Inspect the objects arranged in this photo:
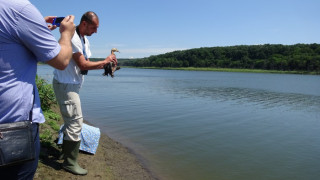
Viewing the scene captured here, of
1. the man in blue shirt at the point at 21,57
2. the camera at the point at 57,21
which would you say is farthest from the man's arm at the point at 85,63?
the man in blue shirt at the point at 21,57

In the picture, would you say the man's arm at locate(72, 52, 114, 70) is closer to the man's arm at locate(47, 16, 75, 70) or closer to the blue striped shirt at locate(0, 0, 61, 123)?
the man's arm at locate(47, 16, 75, 70)

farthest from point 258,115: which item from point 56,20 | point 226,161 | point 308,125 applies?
point 56,20

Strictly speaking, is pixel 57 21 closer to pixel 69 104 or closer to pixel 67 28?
pixel 67 28

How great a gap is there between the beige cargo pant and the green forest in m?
114

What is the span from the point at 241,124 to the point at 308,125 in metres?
3.15

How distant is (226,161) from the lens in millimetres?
7160

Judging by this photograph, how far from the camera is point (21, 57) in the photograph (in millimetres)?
1854

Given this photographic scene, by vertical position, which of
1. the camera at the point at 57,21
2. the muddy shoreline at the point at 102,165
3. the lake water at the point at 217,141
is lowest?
the lake water at the point at 217,141

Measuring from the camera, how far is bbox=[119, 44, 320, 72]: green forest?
120562 millimetres

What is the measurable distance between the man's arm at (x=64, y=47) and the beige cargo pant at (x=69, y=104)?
2.07m

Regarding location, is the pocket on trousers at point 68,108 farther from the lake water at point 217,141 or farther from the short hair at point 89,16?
the lake water at point 217,141

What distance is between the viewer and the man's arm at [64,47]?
1.99 m

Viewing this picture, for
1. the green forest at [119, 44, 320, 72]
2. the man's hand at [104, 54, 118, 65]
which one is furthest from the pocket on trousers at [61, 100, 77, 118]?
the green forest at [119, 44, 320, 72]

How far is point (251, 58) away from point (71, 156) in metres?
163
